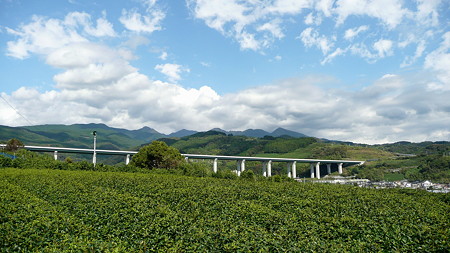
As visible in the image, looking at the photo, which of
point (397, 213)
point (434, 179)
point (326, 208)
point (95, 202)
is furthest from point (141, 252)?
point (434, 179)

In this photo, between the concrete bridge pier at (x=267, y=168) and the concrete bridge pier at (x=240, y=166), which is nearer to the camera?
the concrete bridge pier at (x=240, y=166)

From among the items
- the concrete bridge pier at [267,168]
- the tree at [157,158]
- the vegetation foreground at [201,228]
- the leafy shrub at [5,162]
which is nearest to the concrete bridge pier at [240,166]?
the concrete bridge pier at [267,168]

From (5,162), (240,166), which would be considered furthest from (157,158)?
(240,166)

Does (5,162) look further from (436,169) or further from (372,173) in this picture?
(436,169)

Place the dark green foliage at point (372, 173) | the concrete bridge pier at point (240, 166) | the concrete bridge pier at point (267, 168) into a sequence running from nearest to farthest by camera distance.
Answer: the dark green foliage at point (372, 173)
the concrete bridge pier at point (240, 166)
the concrete bridge pier at point (267, 168)

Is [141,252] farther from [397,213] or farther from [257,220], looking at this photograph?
[397,213]

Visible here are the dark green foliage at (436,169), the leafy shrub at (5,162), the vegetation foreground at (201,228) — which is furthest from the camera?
the dark green foliage at (436,169)

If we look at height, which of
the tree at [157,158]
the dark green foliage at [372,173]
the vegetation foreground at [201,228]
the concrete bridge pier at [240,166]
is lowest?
the dark green foliage at [372,173]

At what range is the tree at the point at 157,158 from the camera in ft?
280

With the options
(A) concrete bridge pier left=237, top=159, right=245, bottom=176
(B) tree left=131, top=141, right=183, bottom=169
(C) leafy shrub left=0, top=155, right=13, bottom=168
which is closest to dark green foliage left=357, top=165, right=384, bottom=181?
(A) concrete bridge pier left=237, top=159, right=245, bottom=176

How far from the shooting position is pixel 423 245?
15.6m

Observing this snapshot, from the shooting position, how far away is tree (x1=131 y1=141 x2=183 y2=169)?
85.3 meters

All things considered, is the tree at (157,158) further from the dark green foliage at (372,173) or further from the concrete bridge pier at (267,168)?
the dark green foliage at (372,173)

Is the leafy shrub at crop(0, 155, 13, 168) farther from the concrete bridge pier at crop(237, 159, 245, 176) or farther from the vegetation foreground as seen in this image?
the concrete bridge pier at crop(237, 159, 245, 176)
